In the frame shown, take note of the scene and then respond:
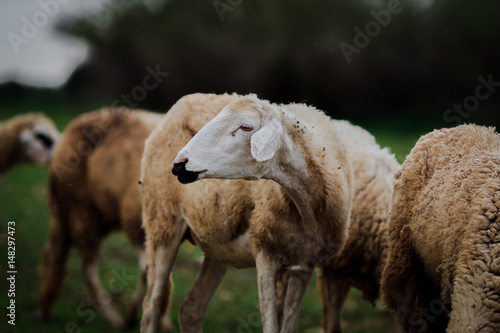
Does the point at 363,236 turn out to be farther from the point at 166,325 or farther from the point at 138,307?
the point at 138,307

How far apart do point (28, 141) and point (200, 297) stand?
5703 millimetres

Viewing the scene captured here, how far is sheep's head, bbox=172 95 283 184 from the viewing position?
3.58 meters

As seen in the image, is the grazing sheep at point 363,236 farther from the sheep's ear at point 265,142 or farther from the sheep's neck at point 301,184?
the sheep's ear at point 265,142

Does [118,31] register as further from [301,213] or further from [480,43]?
[301,213]

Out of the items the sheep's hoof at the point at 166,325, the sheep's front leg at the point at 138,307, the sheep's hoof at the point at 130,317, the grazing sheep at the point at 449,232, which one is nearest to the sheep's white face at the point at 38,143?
the sheep's front leg at the point at 138,307

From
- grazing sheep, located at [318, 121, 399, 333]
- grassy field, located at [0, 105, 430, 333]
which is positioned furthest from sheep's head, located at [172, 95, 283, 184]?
grassy field, located at [0, 105, 430, 333]

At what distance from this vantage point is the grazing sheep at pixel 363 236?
17.7 feet

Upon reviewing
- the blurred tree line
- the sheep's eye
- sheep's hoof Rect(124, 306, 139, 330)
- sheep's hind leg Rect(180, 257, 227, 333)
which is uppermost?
the blurred tree line

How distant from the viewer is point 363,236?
5422 mm

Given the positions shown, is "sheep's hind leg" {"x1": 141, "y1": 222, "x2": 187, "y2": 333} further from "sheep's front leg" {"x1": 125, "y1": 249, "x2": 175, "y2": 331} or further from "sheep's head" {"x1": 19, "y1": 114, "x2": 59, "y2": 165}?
"sheep's head" {"x1": 19, "y1": 114, "x2": 59, "y2": 165}

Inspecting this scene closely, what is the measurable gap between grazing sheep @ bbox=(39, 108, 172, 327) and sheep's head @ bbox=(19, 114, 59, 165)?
1.75 meters

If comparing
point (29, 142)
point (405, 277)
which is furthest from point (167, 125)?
point (29, 142)

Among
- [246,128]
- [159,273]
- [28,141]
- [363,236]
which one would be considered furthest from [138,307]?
[246,128]

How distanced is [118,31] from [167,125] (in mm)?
25806
